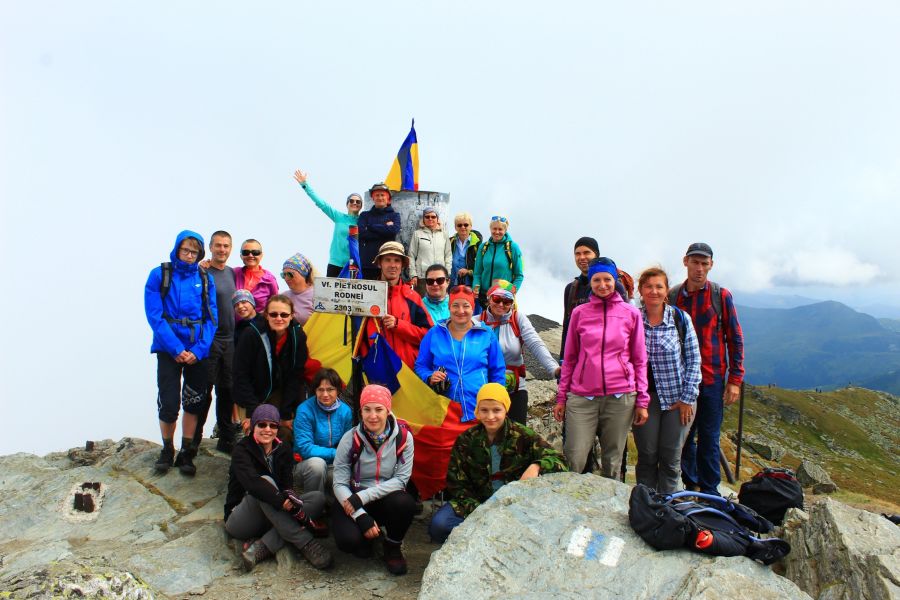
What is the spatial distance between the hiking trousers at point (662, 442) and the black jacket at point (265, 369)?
5229 millimetres

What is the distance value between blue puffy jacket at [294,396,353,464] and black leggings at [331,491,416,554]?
1.00 metres


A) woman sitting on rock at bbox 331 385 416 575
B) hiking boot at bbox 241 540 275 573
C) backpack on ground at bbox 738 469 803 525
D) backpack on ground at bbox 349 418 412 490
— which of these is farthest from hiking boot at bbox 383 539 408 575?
backpack on ground at bbox 738 469 803 525

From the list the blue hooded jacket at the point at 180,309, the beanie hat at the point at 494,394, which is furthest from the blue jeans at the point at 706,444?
the blue hooded jacket at the point at 180,309

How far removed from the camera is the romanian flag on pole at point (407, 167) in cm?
1495

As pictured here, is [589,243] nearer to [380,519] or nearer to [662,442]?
[662,442]

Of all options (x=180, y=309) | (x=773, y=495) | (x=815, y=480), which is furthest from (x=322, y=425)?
(x=815, y=480)

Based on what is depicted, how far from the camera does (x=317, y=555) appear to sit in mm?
7012

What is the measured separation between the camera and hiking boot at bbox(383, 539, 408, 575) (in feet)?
22.8

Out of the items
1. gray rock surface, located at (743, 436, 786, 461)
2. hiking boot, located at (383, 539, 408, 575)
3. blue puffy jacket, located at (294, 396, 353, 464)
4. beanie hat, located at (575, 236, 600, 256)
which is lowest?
gray rock surface, located at (743, 436, 786, 461)

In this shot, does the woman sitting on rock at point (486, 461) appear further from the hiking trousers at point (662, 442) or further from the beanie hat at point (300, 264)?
the beanie hat at point (300, 264)

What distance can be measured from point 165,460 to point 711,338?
32.1 ft

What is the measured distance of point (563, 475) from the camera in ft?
21.8

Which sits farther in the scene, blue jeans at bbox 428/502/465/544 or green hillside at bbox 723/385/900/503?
green hillside at bbox 723/385/900/503

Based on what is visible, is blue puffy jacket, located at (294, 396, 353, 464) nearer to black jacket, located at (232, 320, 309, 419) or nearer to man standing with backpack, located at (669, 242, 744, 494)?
black jacket, located at (232, 320, 309, 419)
